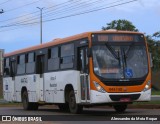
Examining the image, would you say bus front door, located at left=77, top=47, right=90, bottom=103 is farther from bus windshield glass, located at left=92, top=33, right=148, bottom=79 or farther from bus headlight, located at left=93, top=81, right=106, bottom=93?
bus windshield glass, located at left=92, top=33, right=148, bottom=79

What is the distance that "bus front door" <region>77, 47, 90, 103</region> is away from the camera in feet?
61.8

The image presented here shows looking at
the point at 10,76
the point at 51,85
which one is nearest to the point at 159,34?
the point at 10,76

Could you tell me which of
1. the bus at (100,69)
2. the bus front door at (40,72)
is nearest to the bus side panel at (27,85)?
the bus front door at (40,72)

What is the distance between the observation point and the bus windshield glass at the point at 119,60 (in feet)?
60.6

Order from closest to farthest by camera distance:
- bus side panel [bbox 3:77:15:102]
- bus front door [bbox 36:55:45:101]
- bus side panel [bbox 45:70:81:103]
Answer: bus side panel [bbox 45:70:81:103], bus front door [bbox 36:55:45:101], bus side panel [bbox 3:77:15:102]

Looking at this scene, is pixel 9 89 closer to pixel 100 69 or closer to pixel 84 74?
pixel 84 74

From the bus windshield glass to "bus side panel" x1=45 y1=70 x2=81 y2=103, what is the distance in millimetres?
1516

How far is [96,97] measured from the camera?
59.8ft

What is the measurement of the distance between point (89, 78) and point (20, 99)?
9.56 meters

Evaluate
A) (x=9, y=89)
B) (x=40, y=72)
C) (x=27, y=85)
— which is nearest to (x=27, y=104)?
(x=27, y=85)

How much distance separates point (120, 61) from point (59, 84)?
13.5ft

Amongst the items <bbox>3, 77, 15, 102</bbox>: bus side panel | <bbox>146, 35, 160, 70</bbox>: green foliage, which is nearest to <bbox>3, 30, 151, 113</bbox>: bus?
<bbox>3, 77, 15, 102</bbox>: bus side panel

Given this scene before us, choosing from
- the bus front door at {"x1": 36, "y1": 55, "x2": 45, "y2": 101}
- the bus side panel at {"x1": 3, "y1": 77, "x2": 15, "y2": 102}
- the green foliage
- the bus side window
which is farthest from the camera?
the green foliage

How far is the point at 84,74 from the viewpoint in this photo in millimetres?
19141
